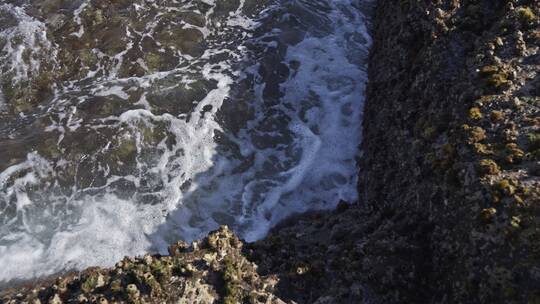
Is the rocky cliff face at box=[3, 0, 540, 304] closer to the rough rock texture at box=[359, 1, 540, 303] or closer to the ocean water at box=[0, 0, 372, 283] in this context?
the rough rock texture at box=[359, 1, 540, 303]

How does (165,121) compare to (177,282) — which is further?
(165,121)

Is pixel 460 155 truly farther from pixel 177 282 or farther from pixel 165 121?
pixel 165 121

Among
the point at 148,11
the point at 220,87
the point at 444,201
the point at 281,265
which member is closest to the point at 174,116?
the point at 220,87

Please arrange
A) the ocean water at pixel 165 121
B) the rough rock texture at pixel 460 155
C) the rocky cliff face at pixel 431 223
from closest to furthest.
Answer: the rough rock texture at pixel 460 155 < the rocky cliff face at pixel 431 223 < the ocean water at pixel 165 121

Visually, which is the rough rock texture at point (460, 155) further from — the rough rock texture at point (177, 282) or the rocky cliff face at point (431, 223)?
the rough rock texture at point (177, 282)

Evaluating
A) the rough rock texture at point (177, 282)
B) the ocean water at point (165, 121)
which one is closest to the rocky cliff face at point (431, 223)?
the rough rock texture at point (177, 282)

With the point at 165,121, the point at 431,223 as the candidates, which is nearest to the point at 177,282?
the point at 431,223

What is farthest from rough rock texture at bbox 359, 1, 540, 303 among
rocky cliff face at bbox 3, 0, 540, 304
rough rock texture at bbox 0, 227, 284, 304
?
rough rock texture at bbox 0, 227, 284, 304
